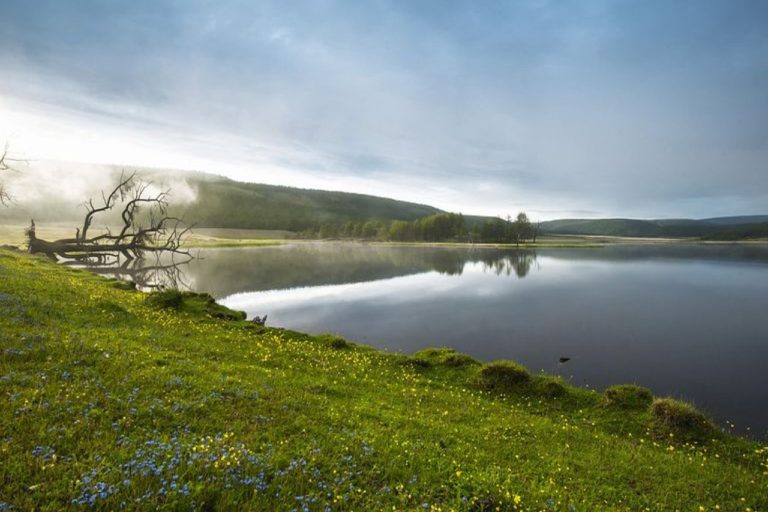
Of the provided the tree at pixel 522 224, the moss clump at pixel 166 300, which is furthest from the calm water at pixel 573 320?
the tree at pixel 522 224

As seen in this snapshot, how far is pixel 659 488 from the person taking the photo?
348 inches

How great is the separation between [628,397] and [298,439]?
13.9 metres

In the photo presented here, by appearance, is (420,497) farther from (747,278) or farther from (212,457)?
(747,278)

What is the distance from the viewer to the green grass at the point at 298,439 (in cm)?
621

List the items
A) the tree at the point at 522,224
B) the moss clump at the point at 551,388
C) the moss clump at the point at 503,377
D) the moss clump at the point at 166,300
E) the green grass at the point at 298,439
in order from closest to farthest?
the green grass at the point at 298,439
the moss clump at the point at 551,388
the moss clump at the point at 503,377
the moss clump at the point at 166,300
the tree at the point at 522,224

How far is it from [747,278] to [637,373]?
60.1 m

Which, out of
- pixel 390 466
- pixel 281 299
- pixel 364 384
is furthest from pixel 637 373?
pixel 281 299

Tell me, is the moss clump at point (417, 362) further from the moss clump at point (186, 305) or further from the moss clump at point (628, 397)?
the moss clump at point (186, 305)

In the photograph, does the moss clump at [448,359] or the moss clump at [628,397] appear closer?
the moss clump at [628,397]

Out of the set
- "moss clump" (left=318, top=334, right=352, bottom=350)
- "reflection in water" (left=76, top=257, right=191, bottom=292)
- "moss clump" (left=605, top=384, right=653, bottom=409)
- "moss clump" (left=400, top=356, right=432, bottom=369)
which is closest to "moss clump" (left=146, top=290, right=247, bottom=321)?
"moss clump" (left=318, top=334, right=352, bottom=350)

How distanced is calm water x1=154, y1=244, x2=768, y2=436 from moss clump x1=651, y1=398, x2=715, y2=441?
12.0ft

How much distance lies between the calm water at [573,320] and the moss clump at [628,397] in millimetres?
→ 3684

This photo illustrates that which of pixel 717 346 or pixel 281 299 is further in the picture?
pixel 281 299

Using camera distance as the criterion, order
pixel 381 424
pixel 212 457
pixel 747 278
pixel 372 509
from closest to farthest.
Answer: pixel 372 509
pixel 212 457
pixel 381 424
pixel 747 278
